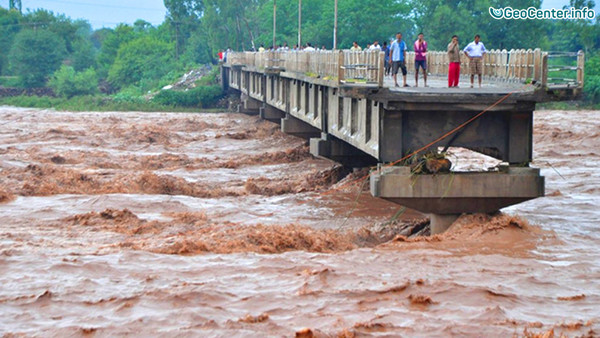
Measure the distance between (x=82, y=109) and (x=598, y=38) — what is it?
52.2m

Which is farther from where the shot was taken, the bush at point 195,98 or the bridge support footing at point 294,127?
the bush at point 195,98

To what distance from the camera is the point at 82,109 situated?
64.5 m

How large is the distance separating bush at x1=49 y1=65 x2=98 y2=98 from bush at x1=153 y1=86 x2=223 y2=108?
14.4 m

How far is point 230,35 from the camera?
9412 centimetres

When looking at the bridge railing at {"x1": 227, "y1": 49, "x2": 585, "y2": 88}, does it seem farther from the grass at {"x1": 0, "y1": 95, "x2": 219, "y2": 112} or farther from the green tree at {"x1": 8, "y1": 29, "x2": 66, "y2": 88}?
the green tree at {"x1": 8, "y1": 29, "x2": 66, "y2": 88}

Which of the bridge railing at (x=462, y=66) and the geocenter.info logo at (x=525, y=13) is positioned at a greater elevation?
the geocenter.info logo at (x=525, y=13)

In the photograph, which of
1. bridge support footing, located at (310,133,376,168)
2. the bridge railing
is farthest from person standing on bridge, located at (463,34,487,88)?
bridge support footing, located at (310,133,376,168)

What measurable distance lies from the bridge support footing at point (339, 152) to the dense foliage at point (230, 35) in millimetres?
43554

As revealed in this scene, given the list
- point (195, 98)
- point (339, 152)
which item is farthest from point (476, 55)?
point (195, 98)

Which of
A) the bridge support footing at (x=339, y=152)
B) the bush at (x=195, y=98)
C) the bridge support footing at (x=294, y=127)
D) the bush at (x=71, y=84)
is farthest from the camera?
the bush at (x=71, y=84)

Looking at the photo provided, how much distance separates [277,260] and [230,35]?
8217cm

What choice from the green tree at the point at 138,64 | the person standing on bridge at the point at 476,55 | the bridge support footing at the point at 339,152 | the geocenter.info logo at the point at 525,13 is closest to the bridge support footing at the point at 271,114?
the bridge support footing at the point at 339,152

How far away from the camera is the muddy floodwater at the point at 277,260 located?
10570 mm

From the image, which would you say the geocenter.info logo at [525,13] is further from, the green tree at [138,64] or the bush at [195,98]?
the green tree at [138,64]
